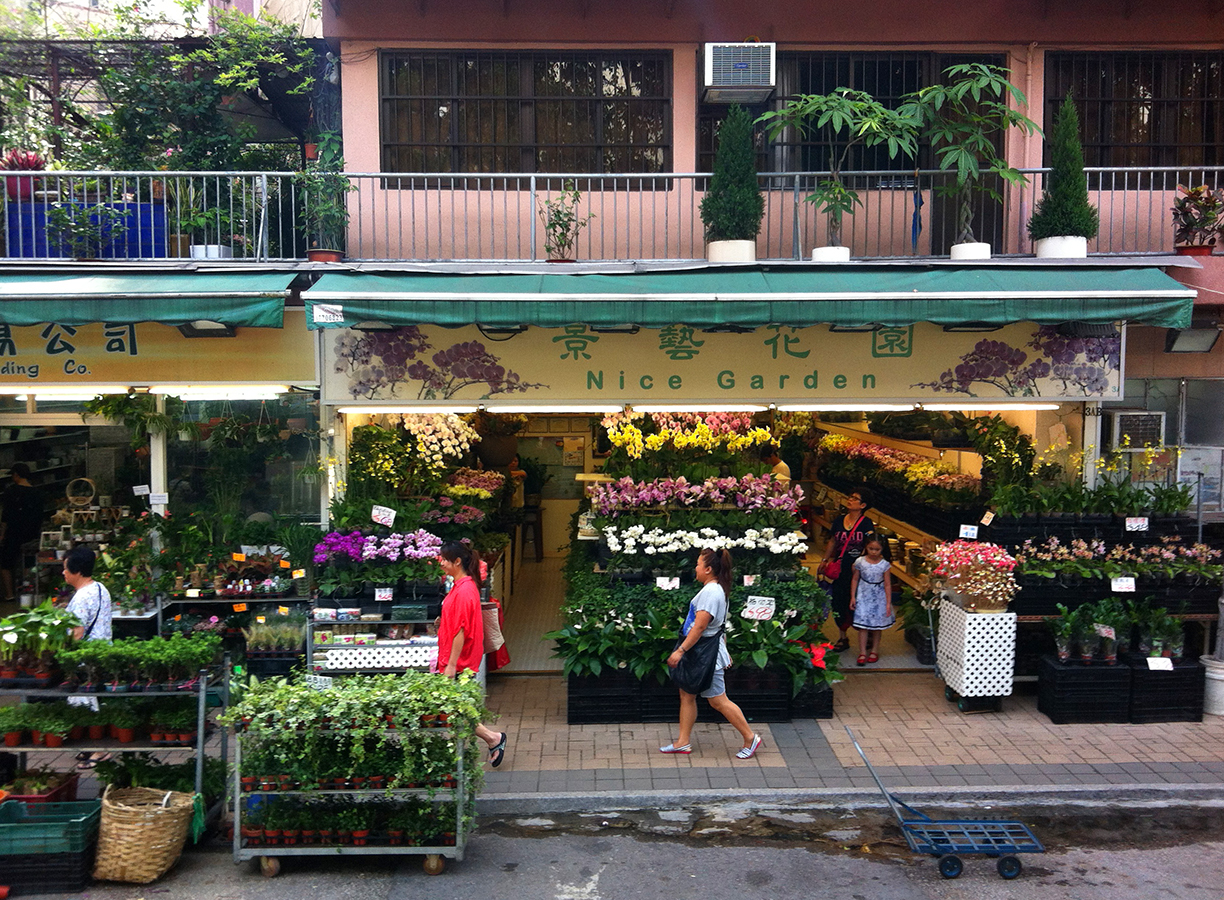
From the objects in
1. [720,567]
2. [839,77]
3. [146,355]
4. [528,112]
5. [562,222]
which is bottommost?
[720,567]

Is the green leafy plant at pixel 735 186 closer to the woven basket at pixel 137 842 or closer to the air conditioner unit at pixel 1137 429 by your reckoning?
the air conditioner unit at pixel 1137 429

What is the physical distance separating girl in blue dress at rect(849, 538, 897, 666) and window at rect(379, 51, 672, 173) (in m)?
5.06

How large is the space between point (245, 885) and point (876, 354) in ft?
24.2

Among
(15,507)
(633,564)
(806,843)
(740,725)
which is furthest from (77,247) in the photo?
(806,843)

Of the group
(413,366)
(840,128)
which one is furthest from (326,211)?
(840,128)

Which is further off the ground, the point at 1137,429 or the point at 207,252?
the point at 207,252

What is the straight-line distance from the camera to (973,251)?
9.40 meters

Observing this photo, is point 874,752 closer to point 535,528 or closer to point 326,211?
point 326,211

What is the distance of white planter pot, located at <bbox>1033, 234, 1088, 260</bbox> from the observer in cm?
938

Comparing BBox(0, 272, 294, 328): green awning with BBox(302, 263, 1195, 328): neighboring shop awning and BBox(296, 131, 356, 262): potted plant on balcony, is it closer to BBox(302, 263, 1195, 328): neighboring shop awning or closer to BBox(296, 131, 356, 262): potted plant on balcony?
BBox(302, 263, 1195, 328): neighboring shop awning

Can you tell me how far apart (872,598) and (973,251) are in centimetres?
393

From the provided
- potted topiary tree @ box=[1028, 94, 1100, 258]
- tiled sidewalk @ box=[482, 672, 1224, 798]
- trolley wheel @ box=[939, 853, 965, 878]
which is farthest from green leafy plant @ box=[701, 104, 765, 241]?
trolley wheel @ box=[939, 853, 965, 878]

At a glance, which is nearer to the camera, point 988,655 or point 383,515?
point 988,655

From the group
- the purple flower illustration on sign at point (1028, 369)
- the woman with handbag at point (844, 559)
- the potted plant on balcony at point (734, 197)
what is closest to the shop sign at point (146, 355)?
the potted plant on balcony at point (734, 197)
